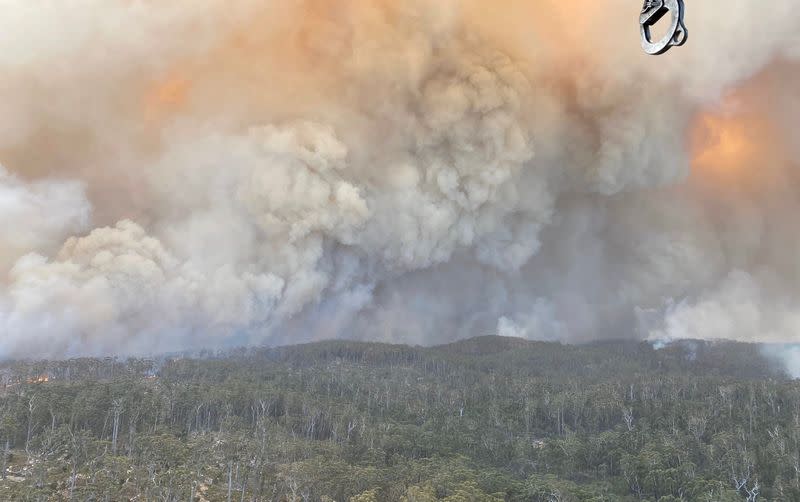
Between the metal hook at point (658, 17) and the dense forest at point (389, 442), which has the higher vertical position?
the metal hook at point (658, 17)

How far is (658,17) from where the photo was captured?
8.65 meters

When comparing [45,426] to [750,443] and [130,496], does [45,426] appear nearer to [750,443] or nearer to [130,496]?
[130,496]

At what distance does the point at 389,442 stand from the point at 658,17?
9425 cm

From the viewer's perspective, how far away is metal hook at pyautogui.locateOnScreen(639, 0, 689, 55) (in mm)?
7656

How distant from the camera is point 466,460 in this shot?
86.6 metres

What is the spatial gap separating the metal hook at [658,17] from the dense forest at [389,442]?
56599 millimetres

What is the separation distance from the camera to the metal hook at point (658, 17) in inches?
301

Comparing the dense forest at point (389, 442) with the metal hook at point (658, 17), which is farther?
the dense forest at point (389, 442)

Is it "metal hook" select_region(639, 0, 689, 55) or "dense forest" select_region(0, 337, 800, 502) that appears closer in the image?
"metal hook" select_region(639, 0, 689, 55)

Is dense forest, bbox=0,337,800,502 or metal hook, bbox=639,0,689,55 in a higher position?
metal hook, bbox=639,0,689,55

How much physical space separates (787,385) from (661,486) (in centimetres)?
8613

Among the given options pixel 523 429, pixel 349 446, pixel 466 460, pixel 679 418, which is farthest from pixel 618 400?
pixel 349 446

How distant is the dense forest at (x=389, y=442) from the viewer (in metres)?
68.5

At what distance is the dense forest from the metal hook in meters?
56.6
